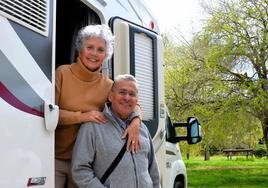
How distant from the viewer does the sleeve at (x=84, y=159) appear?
288 cm

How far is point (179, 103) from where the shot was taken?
2017 cm

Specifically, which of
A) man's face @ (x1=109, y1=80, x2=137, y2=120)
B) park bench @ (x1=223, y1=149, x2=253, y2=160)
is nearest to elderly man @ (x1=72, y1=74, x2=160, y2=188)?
man's face @ (x1=109, y1=80, x2=137, y2=120)

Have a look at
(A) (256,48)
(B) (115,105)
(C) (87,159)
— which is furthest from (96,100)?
(A) (256,48)

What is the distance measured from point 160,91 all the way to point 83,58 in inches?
55.3

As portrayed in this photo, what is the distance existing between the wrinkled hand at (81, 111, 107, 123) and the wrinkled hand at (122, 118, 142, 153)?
6.6 inches

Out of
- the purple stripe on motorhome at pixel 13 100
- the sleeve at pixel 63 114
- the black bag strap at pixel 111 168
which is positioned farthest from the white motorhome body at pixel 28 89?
the black bag strap at pixel 111 168

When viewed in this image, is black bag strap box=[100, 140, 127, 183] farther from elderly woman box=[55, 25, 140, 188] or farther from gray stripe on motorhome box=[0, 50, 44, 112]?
gray stripe on motorhome box=[0, 50, 44, 112]

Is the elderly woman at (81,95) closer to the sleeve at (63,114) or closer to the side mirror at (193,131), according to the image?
the sleeve at (63,114)

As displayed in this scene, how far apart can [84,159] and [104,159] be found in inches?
5.4

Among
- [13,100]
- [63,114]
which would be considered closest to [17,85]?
[13,100]

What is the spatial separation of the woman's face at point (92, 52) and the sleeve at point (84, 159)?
39cm

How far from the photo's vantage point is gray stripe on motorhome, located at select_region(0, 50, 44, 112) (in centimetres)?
225

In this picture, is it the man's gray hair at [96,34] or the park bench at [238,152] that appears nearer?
the man's gray hair at [96,34]

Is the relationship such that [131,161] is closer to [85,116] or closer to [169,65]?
[85,116]
